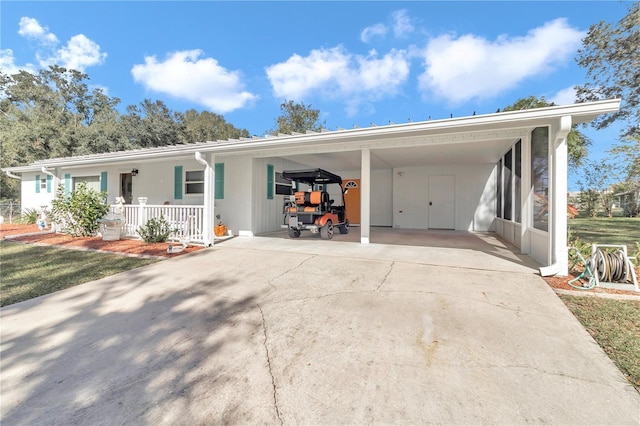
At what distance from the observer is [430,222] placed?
10969 millimetres

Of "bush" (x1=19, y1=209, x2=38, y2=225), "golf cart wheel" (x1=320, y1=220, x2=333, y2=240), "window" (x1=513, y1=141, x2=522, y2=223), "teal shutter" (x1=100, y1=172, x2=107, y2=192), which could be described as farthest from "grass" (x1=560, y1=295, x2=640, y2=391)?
"bush" (x1=19, y1=209, x2=38, y2=225)

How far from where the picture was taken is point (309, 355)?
2211mm

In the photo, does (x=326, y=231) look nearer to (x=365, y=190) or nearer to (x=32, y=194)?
(x=365, y=190)

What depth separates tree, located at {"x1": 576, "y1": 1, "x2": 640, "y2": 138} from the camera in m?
9.49

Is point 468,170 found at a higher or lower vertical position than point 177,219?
higher

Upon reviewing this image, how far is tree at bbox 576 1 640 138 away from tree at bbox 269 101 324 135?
57.2 feet

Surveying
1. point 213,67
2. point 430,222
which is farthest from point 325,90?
point 430,222

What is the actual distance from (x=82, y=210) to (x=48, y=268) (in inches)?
147

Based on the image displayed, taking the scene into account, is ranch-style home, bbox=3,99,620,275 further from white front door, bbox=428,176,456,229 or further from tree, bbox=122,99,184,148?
tree, bbox=122,99,184,148

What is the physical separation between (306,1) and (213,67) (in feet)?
32.7

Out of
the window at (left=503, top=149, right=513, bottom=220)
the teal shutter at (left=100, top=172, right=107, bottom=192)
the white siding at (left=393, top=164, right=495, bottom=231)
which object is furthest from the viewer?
the teal shutter at (left=100, top=172, right=107, bottom=192)

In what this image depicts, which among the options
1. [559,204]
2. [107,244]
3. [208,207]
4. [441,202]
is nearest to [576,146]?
[441,202]

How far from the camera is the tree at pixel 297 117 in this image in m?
24.2

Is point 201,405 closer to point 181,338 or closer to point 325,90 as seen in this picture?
point 181,338
